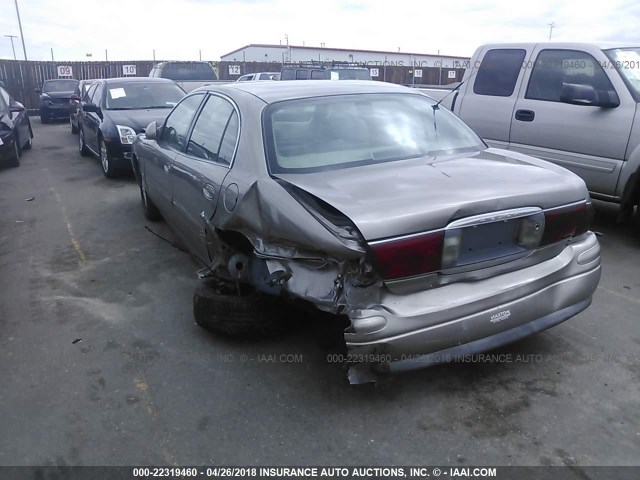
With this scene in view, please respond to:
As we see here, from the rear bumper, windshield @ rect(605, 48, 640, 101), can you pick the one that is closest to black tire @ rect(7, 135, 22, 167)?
the rear bumper

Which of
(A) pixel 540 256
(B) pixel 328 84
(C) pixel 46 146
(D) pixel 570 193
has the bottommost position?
(C) pixel 46 146

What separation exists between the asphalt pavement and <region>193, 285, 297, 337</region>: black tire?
0.16 metres

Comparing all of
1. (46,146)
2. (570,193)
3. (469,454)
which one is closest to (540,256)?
(570,193)

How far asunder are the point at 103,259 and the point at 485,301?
12.8 feet

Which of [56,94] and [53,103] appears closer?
[53,103]

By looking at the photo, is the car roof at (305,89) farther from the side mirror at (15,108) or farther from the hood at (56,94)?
the hood at (56,94)

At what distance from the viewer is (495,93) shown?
632 cm

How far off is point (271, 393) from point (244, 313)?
0.58 meters

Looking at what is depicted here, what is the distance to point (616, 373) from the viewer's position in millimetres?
3180

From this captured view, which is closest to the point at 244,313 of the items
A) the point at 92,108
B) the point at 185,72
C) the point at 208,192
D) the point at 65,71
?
the point at 208,192

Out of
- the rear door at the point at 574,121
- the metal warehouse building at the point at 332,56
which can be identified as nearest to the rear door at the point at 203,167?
the rear door at the point at 574,121

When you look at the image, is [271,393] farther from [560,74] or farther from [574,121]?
[560,74]

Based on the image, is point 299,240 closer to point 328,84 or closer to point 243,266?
point 243,266

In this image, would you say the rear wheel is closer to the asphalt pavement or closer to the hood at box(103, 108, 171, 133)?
the hood at box(103, 108, 171, 133)
